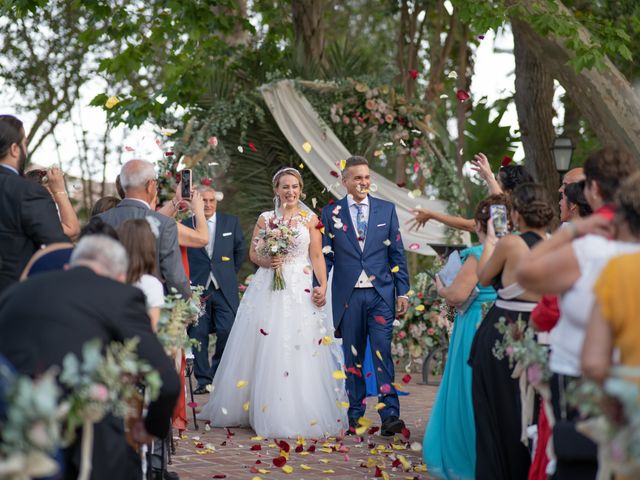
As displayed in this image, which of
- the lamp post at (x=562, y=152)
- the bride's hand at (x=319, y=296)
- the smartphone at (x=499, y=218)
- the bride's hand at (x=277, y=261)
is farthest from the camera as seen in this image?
the lamp post at (x=562, y=152)

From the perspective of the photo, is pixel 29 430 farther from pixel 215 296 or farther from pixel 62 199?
pixel 215 296

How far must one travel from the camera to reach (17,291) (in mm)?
4180

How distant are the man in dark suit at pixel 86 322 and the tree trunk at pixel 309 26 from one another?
11.5m

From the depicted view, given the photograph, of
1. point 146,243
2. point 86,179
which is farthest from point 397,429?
point 86,179

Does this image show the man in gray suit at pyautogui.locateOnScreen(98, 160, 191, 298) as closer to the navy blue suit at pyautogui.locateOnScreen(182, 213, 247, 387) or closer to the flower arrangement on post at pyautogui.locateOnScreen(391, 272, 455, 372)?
the navy blue suit at pyautogui.locateOnScreen(182, 213, 247, 387)

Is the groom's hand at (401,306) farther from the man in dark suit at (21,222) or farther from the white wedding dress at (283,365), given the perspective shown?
the man in dark suit at (21,222)

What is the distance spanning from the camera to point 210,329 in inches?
465

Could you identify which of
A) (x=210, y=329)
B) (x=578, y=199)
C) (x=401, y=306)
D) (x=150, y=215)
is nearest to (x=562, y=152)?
(x=210, y=329)

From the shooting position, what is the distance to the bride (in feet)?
29.2

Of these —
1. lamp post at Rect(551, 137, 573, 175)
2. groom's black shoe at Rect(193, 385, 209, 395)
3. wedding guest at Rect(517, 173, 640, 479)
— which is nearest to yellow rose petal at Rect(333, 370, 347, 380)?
groom's black shoe at Rect(193, 385, 209, 395)

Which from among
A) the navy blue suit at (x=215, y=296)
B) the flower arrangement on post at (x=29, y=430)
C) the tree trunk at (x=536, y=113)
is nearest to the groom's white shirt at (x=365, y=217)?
the navy blue suit at (x=215, y=296)

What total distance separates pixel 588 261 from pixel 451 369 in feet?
11.0

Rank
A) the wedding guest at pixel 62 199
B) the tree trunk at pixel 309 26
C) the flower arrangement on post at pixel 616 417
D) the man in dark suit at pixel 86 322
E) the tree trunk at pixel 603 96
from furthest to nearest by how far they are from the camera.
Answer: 1. the tree trunk at pixel 309 26
2. the tree trunk at pixel 603 96
3. the wedding guest at pixel 62 199
4. the man in dark suit at pixel 86 322
5. the flower arrangement on post at pixel 616 417

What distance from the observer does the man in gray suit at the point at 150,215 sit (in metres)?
6.57
